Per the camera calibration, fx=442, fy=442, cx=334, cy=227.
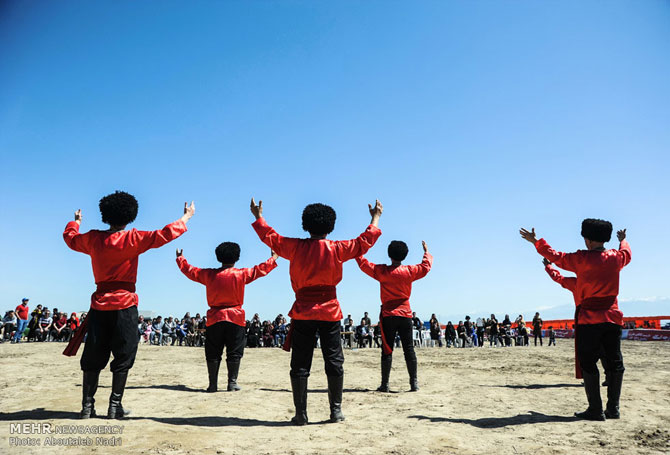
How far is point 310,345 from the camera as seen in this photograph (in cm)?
488

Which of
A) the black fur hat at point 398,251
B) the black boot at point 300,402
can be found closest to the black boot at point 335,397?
the black boot at point 300,402

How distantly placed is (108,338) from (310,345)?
7.21 ft

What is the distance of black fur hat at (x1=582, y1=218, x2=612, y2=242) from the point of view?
17.9ft

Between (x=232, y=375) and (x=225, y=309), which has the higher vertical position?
(x=225, y=309)

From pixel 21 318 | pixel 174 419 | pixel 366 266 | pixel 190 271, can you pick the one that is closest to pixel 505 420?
pixel 366 266

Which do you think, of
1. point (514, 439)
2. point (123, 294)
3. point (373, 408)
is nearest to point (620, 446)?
point (514, 439)

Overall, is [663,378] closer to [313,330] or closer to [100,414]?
[313,330]

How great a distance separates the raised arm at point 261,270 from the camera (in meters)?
7.09

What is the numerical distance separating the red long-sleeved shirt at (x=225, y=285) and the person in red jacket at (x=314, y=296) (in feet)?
7.03

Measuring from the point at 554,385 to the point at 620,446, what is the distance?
157 inches

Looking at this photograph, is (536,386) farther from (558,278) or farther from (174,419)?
(174,419)

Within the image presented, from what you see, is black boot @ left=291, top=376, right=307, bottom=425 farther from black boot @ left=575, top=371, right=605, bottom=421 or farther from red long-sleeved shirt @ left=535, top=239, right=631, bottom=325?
red long-sleeved shirt @ left=535, top=239, right=631, bottom=325

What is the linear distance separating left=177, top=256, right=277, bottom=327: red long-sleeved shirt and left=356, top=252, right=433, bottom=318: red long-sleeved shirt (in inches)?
63.0

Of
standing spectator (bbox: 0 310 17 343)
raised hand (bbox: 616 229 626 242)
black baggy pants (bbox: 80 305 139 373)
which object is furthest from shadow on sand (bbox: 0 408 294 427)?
standing spectator (bbox: 0 310 17 343)
